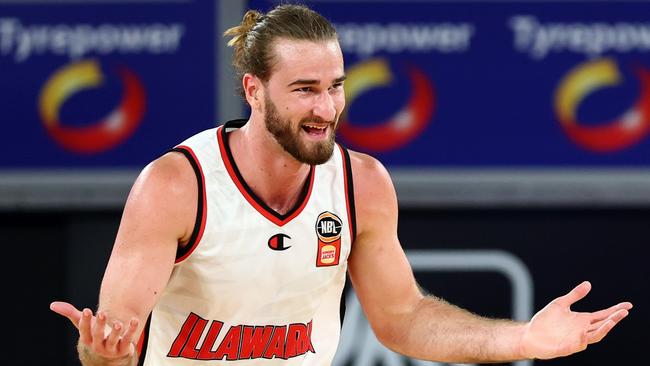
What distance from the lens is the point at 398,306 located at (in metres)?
4.74

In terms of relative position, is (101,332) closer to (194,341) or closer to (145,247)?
(145,247)

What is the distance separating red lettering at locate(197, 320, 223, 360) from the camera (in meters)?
4.49

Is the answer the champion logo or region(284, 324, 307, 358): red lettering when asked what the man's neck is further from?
region(284, 324, 307, 358): red lettering

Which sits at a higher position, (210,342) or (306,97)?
(306,97)

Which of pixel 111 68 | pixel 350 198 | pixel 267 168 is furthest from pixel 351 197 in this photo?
pixel 111 68

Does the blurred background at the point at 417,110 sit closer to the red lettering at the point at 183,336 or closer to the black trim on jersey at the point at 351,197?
the black trim on jersey at the point at 351,197

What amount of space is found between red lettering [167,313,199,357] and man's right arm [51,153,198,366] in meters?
0.22

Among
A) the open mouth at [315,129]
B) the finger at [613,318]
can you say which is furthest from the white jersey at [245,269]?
the finger at [613,318]

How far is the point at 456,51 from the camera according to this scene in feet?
21.1

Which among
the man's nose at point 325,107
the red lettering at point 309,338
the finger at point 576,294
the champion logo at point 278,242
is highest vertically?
the man's nose at point 325,107

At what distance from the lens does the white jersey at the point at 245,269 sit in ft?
14.5

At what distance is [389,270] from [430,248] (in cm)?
188

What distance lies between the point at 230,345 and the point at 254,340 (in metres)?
0.08

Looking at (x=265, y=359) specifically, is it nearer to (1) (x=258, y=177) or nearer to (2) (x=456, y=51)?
(1) (x=258, y=177)
